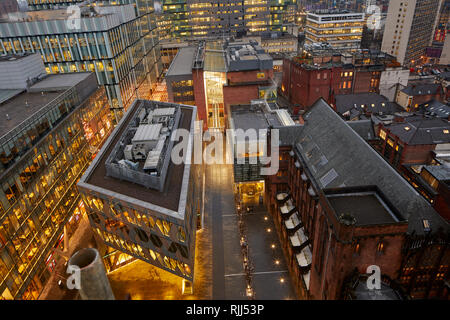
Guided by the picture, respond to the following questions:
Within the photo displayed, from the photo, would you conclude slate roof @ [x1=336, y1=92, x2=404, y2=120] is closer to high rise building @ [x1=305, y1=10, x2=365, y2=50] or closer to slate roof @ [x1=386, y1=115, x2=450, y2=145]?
slate roof @ [x1=386, y1=115, x2=450, y2=145]

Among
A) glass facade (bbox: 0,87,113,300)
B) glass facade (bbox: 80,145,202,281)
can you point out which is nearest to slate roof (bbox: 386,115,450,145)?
glass facade (bbox: 80,145,202,281)

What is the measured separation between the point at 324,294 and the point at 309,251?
12.3m

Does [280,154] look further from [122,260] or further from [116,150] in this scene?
[122,260]

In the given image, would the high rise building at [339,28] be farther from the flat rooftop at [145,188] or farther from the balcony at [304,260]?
the flat rooftop at [145,188]

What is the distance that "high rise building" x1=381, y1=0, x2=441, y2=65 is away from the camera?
164 meters

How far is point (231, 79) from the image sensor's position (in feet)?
320

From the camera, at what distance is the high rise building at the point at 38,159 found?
43.9 m

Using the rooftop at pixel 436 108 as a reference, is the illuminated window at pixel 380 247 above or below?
above

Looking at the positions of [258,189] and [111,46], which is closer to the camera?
[258,189]

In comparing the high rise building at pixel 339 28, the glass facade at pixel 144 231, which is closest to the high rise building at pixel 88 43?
the glass facade at pixel 144 231

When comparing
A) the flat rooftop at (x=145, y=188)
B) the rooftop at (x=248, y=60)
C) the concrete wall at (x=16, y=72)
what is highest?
the concrete wall at (x=16, y=72)

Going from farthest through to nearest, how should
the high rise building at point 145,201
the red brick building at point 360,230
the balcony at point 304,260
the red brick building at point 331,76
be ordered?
the red brick building at point 331,76
the balcony at point 304,260
the high rise building at point 145,201
the red brick building at point 360,230

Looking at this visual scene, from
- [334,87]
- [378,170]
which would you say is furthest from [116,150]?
[334,87]

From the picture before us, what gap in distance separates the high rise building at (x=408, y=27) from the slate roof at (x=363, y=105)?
10031 cm
